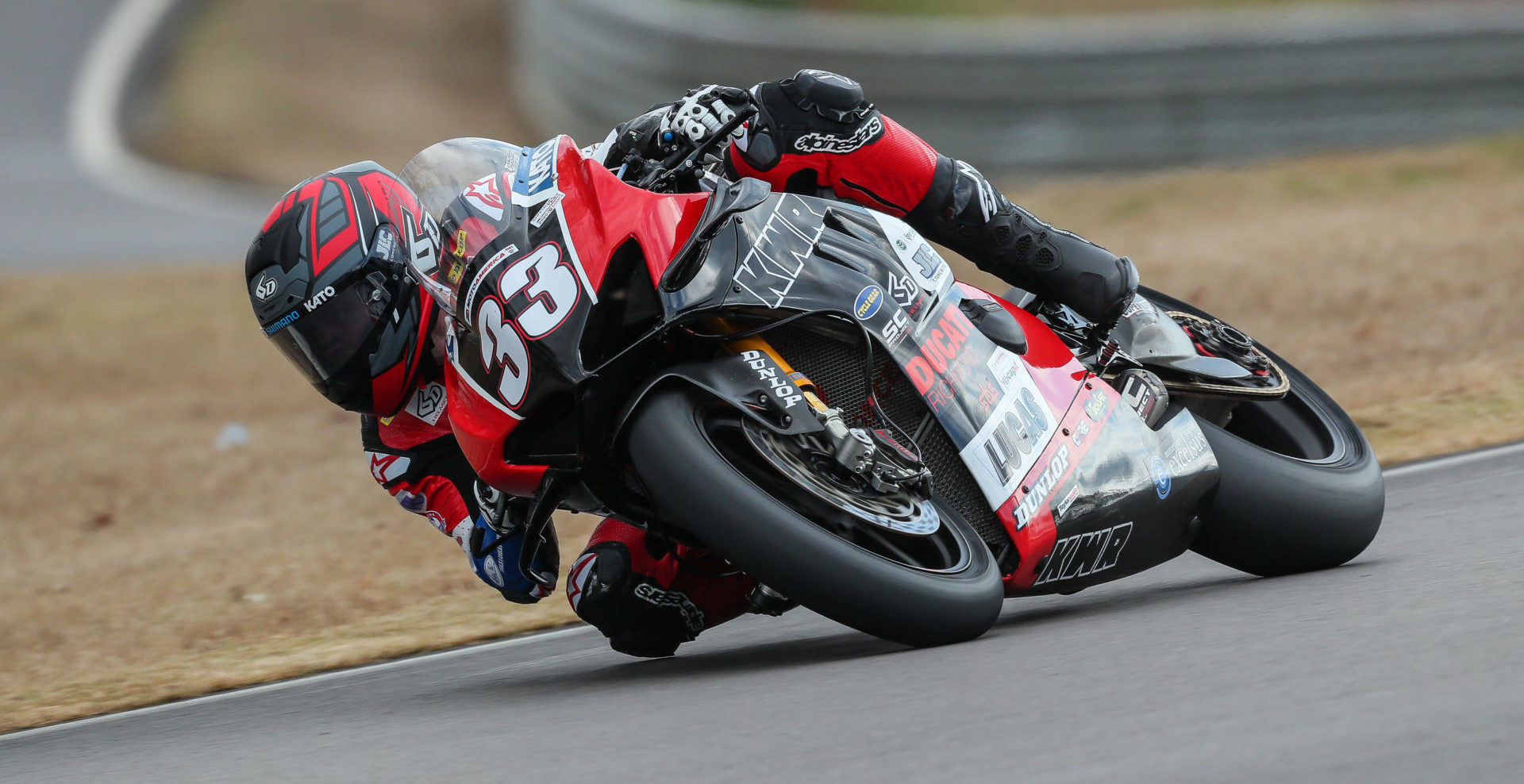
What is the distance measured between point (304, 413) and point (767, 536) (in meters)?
8.34

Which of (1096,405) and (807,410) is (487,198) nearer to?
(807,410)

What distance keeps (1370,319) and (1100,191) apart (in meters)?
4.99

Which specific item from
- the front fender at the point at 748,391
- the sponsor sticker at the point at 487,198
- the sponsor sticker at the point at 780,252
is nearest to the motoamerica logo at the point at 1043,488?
the front fender at the point at 748,391

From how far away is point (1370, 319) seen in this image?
364 inches

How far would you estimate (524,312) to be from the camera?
140 inches

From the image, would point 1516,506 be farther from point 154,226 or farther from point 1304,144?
point 154,226

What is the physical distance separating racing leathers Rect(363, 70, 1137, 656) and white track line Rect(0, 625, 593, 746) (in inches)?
22.9

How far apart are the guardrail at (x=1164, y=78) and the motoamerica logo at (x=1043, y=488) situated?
1168 cm

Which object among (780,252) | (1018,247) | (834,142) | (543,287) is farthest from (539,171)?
(1018,247)

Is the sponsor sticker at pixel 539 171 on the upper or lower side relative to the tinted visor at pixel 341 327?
upper

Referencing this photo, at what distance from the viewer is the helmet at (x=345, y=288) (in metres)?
4.35

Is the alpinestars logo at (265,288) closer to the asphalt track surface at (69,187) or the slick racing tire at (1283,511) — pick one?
the slick racing tire at (1283,511)

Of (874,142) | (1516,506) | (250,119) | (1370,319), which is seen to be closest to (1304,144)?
(1370,319)

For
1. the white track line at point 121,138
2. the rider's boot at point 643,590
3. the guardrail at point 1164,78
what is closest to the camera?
the rider's boot at point 643,590
